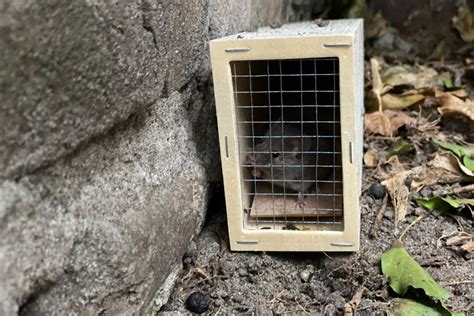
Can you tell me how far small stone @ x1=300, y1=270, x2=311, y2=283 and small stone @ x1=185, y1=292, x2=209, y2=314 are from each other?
30 cm

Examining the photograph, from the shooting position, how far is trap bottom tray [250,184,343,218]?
2.03 metres

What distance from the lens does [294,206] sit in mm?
2098

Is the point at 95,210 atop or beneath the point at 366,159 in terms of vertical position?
atop

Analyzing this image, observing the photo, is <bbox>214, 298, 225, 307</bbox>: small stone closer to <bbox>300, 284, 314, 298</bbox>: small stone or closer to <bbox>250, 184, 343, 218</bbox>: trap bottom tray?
<bbox>300, 284, 314, 298</bbox>: small stone

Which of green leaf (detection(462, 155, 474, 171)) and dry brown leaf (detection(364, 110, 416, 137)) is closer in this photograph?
green leaf (detection(462, 155, 474, 171))

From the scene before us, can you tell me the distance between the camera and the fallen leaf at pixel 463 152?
238cm

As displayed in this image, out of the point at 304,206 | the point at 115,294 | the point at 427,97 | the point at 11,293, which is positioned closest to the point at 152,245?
the point at 115,294

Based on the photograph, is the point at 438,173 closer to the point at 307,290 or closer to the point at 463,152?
the point at 463,152

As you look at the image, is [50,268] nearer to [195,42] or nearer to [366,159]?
[195,42]

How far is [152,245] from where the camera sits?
1.59 meters

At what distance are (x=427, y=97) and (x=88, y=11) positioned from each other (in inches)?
86.8

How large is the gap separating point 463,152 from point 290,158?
0.73m

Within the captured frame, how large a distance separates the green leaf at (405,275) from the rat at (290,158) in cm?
36

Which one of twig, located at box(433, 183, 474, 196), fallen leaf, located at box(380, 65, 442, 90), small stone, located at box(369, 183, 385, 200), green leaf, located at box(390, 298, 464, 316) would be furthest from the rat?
fallen leaf, located at box(380, 65, 442, 90)
